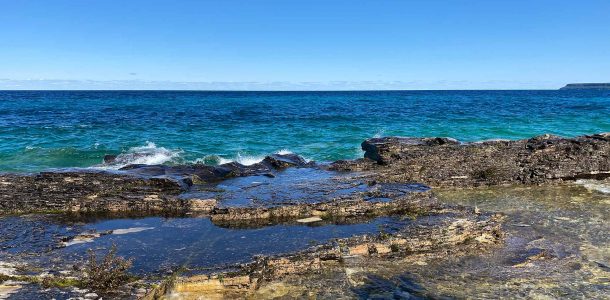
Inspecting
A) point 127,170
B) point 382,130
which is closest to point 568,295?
point 127,170

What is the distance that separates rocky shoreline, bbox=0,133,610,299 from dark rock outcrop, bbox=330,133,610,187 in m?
0.04

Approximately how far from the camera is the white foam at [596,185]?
1281 centimetres

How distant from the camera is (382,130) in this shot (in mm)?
35938

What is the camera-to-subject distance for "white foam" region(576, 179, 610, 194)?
42.0 feet

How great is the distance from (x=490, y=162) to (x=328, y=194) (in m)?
6.56

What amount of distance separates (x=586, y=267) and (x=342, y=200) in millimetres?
5340

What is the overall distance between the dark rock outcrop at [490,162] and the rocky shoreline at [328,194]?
36mm

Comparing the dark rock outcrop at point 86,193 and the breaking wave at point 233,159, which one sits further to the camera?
the breaking wave at point 233,159

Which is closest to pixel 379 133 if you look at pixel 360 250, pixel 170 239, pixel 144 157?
pixel 144 157

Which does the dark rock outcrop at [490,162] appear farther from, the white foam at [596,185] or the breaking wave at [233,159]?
the breaking wave at [233,159]

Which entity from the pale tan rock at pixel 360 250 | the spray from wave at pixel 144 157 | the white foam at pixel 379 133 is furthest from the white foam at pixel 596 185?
the white foam at pixel 379 133

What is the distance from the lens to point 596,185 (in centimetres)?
A: 1338

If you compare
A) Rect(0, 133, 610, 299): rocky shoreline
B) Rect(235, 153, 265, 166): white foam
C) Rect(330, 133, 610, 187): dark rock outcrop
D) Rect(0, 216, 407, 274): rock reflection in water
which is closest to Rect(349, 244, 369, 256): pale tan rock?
Rect(0, 133, 610, 299): rocky shoreline

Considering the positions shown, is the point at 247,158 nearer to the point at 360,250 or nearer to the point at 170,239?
the point at 170,239
